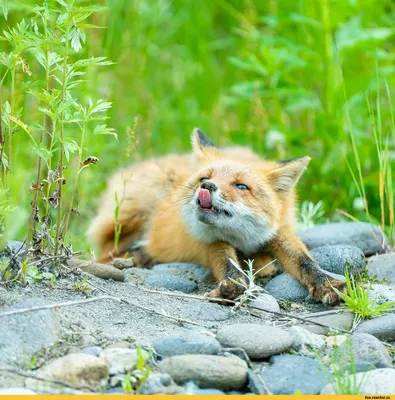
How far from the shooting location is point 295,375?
349 centimetres

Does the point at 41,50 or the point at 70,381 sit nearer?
the point at 70,381

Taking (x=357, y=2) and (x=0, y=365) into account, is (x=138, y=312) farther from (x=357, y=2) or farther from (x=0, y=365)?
(x=357, y=2)

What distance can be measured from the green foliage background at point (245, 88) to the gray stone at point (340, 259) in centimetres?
97

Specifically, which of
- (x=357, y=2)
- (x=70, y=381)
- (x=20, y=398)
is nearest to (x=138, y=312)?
(x=70, y=381)

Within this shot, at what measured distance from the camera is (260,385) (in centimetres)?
340

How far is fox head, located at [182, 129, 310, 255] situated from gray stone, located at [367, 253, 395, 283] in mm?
734

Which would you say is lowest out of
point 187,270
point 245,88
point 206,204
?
point 187,270

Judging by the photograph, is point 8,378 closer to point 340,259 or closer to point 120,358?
point 120,358

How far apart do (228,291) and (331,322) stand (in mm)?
684

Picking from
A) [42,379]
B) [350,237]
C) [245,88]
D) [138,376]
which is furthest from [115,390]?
[245,88]

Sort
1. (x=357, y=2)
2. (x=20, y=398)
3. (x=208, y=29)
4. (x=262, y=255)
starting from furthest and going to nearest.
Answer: (x=208, y=29) → (x=357, y=2) → (x=262, y=255) → (x=20, y=398)

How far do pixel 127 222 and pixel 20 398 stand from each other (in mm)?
3566

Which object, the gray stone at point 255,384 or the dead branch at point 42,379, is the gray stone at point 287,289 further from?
the dead branch at point 42,379

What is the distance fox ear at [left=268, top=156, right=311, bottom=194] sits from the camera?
5.39 meters
